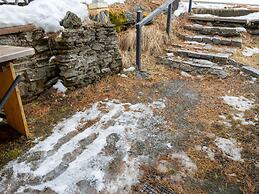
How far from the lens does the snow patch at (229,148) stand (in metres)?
2.79

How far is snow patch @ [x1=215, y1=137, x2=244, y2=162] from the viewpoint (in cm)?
279

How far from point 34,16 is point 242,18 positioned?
18.1ft

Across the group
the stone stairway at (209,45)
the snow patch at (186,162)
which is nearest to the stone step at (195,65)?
the stone stairway at (209,45)

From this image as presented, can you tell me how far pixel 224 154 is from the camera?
2.81 meters

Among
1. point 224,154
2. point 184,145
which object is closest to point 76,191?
point 184,145

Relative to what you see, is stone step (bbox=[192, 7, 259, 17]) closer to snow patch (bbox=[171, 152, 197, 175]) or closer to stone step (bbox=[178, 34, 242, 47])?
stone step (bbox=[178, 34, 242, 47])

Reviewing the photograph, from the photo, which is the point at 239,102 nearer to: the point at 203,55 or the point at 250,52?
the point at 203,55

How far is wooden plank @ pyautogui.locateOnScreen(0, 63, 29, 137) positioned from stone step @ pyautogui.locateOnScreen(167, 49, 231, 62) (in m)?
3.92

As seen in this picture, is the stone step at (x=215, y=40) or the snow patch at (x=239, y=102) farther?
the stone step at (x=215, y=40)

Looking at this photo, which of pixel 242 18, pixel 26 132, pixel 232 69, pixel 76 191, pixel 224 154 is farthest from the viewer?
pixel 242 18

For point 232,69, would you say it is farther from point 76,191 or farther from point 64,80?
point 76,191

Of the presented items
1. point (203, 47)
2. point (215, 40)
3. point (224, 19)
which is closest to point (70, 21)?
point (203, 47)

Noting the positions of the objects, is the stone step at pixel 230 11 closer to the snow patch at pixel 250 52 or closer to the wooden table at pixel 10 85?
the snow patch at pixel 250 52

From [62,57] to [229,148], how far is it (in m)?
2.72
